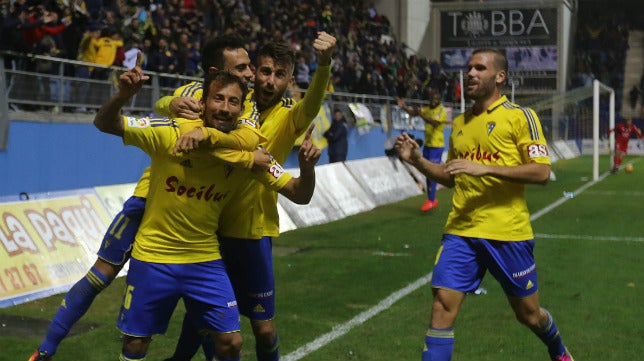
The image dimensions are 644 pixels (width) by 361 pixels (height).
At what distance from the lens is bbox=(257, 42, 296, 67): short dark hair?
5691 millimetres

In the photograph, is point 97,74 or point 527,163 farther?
point 97,74

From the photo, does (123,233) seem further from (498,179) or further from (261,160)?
(498,179)

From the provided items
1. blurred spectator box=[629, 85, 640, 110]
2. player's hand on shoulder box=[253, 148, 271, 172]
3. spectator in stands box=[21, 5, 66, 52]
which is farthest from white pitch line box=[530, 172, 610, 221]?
blurred spectator box=[629, 85, 640, 110]

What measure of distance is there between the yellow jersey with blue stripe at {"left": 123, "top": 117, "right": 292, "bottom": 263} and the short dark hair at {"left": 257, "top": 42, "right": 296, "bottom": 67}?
101cm

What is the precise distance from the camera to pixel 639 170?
33.3 meters

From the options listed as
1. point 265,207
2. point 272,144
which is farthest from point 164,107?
point 265,207

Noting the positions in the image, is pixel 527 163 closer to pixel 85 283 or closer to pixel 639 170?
pixel 85 283

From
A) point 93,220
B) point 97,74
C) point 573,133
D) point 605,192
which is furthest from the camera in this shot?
point 573,133

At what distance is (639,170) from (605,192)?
11295mm

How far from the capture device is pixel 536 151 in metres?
6.05

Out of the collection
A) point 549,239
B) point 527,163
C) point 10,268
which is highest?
point 527,163

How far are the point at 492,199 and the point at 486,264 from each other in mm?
423

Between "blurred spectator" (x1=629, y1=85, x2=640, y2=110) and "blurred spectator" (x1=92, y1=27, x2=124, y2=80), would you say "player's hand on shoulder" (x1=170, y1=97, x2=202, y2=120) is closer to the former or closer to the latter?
"blurred spectator" (x1=92, y1=27, x2=124, y2=80)

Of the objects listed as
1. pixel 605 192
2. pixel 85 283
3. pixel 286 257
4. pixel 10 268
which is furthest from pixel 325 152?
pixel 85 283
